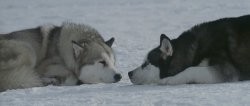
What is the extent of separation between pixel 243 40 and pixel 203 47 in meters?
0.51

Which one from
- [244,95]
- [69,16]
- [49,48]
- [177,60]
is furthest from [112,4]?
[244,95]

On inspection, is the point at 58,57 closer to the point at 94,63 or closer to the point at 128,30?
the point at 94,63

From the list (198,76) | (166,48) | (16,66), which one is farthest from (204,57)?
A: (16,66)

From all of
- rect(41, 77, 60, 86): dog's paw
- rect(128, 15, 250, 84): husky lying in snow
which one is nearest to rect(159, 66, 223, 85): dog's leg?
rect(128, 15, 250, 84): husky lying in snow

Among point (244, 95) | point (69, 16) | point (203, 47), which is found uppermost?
point (69, 16)

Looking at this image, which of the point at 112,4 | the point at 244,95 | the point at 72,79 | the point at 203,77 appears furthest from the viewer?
the point at 112,4

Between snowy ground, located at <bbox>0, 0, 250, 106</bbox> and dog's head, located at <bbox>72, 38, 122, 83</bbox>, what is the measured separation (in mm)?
260

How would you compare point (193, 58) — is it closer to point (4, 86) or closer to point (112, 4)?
point (4, 86)

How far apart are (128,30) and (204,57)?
7.41 meters


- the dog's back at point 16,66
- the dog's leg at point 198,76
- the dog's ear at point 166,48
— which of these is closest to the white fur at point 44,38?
the dog's back at point 16,66

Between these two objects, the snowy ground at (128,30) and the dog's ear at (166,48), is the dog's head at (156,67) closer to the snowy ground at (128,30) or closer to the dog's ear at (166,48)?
the dog's ear at (166,48)

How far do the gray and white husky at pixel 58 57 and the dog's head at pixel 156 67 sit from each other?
0.62m

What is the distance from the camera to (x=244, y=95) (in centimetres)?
547

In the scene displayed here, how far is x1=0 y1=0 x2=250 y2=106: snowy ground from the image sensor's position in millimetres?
5543
